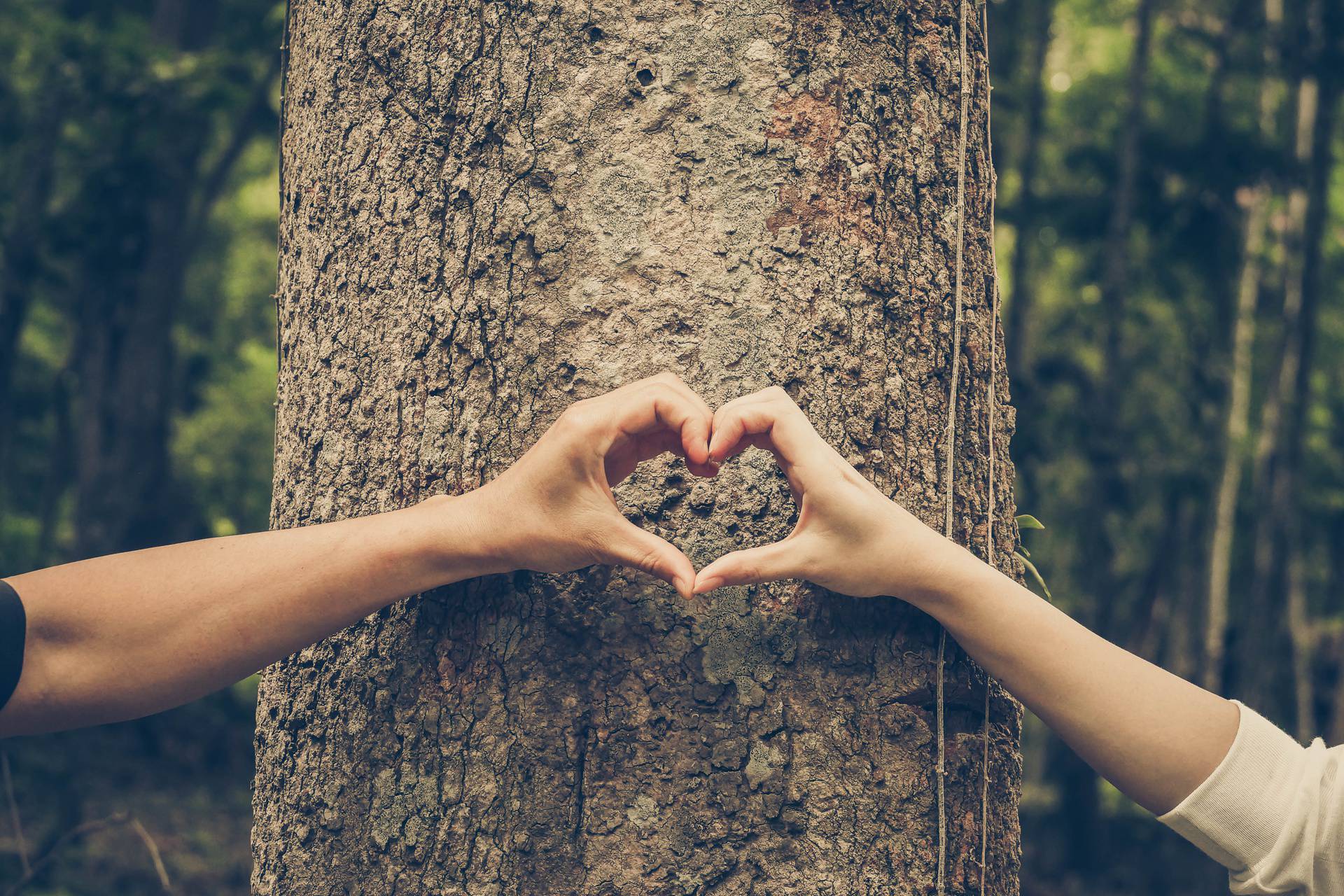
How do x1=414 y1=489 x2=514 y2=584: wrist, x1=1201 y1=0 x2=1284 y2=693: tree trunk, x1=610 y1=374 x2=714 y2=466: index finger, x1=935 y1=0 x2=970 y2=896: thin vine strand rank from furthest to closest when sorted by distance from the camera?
x1=1201 y1=0 x2=1284 y2=693: tree trunk
x1=935 y1=0 x2=970 y2=896: thin vine strand
x1=414 y1=489 x2=514 y2=584: wrist
x1=610 y1=374 x2=714 y2=466: index finger

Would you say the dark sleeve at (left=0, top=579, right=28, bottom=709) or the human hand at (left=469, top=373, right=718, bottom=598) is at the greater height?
the human hand at (left=469, top=373, right=718, bottom=598)

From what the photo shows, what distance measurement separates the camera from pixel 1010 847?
1761 mm

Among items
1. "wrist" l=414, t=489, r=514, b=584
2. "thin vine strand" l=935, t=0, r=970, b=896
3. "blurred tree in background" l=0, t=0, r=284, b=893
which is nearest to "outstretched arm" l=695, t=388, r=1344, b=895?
"thin vine strand" l=935, t=0, r=970, b=896

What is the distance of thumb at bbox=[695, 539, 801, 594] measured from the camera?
1.44 metres

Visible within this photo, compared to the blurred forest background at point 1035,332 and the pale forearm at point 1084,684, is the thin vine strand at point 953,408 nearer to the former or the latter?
the pale forearm at point 1084,684

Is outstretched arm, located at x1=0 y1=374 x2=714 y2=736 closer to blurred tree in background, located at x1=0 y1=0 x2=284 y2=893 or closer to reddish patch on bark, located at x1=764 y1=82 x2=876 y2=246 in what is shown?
reddish patch on bark, located at x1=764 y1=82 x2=876 y2=246

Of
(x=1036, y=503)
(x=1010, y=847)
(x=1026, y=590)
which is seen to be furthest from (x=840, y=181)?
(x=1036, y=503)

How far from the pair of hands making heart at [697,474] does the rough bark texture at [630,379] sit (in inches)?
5.3

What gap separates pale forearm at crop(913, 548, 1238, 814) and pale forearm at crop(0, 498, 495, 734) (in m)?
0.74

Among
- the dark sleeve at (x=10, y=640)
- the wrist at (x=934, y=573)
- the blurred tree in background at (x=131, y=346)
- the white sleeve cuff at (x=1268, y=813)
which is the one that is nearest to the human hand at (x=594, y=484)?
the wrist at (x=934, y=573)

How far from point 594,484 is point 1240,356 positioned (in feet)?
40.6

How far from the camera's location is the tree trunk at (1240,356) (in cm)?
1082

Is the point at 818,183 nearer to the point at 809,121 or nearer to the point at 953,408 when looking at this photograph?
the point at 809,121

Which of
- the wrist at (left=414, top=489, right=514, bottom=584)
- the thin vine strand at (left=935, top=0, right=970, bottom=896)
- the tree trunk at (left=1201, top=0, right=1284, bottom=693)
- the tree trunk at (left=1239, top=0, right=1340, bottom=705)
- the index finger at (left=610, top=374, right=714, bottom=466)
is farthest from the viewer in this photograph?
the tree trunk at (left=1201, top=0, right=1284, bottom=693)
